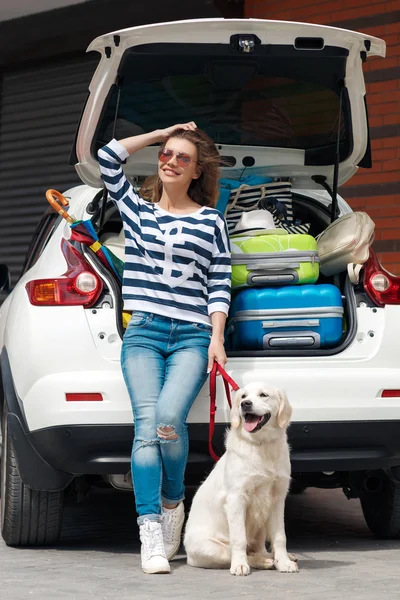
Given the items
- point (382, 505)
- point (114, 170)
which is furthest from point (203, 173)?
point (382, 505)

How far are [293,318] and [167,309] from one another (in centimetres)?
58

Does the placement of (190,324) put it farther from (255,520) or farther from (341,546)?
(341,546)

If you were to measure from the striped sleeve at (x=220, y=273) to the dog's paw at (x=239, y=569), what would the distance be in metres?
1.10

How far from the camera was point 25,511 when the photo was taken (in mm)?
5348

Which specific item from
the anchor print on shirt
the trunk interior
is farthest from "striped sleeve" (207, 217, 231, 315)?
the trunk interior

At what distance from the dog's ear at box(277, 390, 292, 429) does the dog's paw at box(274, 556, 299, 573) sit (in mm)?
563

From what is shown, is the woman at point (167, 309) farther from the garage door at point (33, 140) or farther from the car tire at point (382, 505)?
the garage door at point (33, 140)

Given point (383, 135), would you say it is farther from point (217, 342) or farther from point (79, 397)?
point (79, 397)

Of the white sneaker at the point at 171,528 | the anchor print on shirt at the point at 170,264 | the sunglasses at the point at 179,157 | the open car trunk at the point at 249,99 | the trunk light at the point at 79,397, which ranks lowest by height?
the white sneaker at the point at 171,528

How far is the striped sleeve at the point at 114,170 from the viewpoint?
5301mm

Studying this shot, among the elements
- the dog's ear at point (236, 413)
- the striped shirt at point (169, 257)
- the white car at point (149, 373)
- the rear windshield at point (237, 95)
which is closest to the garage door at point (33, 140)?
the rear windshield at point (237, 95)

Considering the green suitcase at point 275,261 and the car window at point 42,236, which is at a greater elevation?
the car window at point 42,236

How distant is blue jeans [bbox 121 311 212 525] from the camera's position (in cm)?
496

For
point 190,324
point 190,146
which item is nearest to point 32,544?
point 190,324
